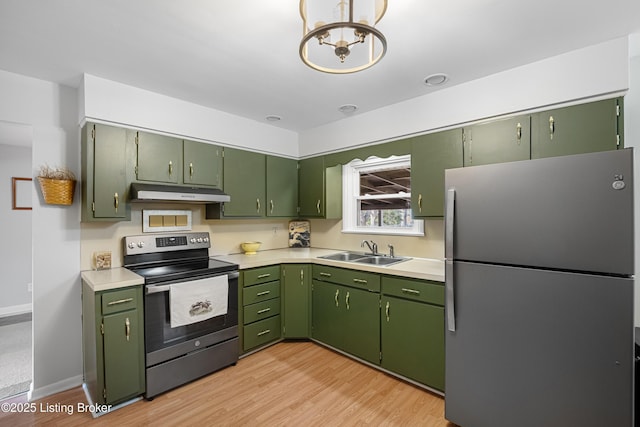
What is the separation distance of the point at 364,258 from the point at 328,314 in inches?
27.3

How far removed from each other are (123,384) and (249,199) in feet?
6.29

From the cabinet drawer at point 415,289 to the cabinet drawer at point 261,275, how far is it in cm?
113

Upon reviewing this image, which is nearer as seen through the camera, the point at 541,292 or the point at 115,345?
the point at 541,292

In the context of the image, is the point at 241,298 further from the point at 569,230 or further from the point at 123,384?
the point at 569,230

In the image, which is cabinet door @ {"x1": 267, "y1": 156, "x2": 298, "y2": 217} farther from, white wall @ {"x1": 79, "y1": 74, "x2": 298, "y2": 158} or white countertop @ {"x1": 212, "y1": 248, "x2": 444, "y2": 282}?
white countertop @ {"x1": 212, "y1": 248, "x2": 444, "y2": 282}

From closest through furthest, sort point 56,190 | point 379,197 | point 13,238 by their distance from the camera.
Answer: point 56,190 → point 379,197 → point 13,238

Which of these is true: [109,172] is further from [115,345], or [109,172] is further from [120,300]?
[115,345]

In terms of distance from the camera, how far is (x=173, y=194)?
8.43ft

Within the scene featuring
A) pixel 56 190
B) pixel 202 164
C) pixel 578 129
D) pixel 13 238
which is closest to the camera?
pixel 578 129

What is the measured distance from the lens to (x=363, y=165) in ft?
11.7

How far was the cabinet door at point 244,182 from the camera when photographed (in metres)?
3.16

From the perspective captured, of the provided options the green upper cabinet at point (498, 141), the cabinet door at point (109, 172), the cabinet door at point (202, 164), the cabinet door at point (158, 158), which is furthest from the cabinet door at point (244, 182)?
the green upper cabinet at point (498, 141)

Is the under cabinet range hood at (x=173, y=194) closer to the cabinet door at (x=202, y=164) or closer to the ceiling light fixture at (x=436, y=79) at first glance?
the cabinet door at (x=202, y=164)

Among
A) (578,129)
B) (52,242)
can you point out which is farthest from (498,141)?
(52,242)
